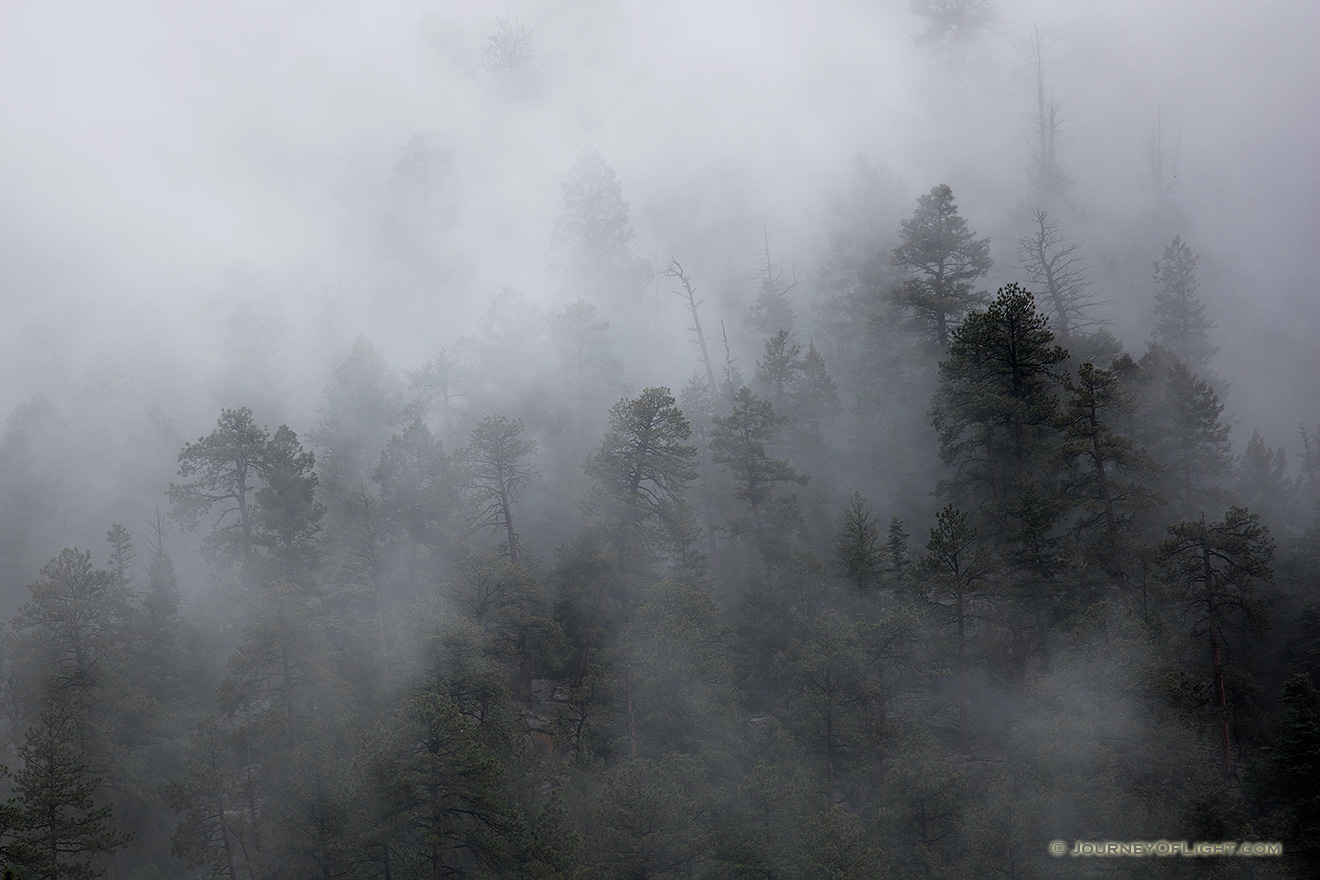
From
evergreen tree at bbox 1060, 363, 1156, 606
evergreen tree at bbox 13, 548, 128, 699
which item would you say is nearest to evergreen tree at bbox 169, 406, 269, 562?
evergreen tree at bbox 13, 548, 128, 699

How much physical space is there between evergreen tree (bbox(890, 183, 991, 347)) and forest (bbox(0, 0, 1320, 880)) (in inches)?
6.7

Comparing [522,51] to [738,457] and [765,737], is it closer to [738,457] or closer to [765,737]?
[738,457]

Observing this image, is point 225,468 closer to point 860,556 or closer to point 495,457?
point 495,457

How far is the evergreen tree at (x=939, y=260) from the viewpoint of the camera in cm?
3175

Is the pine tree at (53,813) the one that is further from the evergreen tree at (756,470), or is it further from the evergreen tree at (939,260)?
the evergreen tree at (939,260)

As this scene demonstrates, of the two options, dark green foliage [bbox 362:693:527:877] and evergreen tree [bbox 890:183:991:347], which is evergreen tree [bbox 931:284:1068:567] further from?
dark green foliage [bbox 362:693:527:877]

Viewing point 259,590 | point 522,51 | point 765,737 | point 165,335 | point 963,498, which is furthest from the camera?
point 522,51

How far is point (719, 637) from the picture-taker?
2436 cm

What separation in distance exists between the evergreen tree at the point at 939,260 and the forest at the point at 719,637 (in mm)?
169

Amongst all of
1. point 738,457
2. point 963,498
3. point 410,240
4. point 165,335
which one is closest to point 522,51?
point 410,240

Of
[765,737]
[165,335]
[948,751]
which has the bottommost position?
[948,751]

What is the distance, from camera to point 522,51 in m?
79.5

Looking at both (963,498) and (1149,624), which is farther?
(963,498)

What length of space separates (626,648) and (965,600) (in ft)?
37.0
